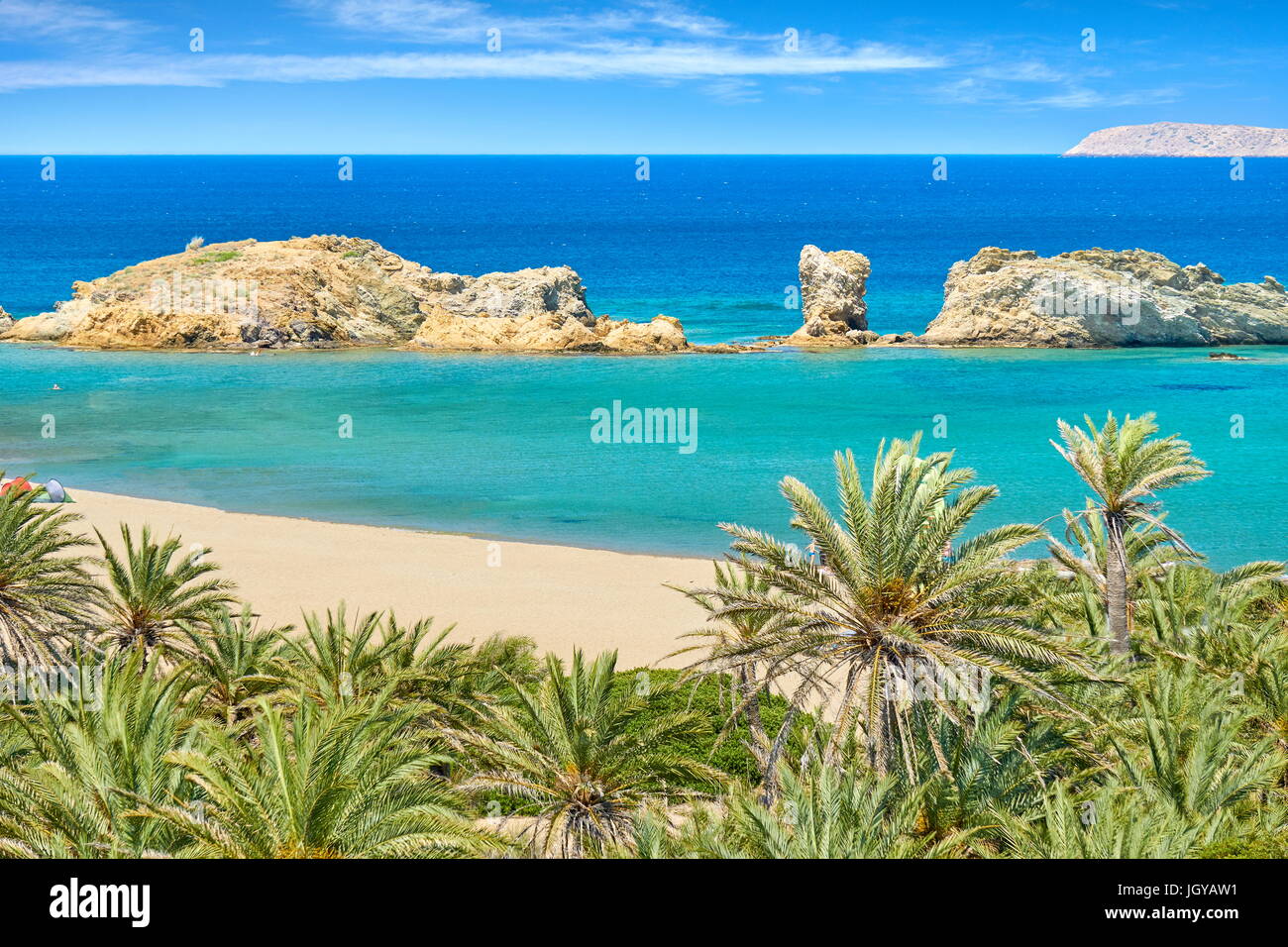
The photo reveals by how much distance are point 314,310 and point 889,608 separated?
5473 cm

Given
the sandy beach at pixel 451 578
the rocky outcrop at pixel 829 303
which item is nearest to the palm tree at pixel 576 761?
the sandy beach at pixel 451 578

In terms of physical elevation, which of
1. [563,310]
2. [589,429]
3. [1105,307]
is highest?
[563,310]

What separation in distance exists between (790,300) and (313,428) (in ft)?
134

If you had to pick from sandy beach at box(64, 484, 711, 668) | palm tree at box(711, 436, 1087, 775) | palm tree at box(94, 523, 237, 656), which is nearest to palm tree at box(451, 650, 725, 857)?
palm tree at box(711, 436, 1087, 775)

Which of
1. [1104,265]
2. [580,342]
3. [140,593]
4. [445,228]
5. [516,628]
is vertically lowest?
[516,628]

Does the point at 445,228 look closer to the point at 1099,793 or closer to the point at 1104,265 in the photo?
the point at 1104,265

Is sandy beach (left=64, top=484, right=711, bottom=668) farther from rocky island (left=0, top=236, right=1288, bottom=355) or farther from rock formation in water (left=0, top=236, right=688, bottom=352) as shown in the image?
rocky island (left=0, top=236, right=1288, bottom=355)

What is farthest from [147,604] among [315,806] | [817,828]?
[817,828]

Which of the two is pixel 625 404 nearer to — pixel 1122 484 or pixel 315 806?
pixel 1122 484

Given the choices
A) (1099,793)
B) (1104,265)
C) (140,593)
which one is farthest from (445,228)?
(1099,793)

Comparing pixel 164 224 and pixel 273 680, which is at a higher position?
pixel 164 224

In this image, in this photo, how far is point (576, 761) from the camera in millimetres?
13172

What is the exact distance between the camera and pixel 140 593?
1745cm

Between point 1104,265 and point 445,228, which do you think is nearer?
point 1104,265
